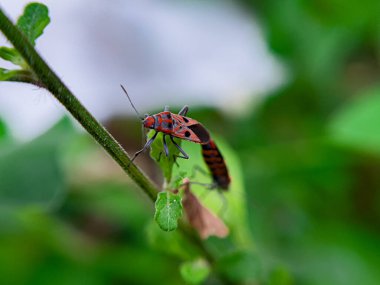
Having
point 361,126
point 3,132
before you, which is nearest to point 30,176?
point 3,132

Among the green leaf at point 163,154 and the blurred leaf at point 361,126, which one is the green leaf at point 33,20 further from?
the blurred leaf at point 361,126

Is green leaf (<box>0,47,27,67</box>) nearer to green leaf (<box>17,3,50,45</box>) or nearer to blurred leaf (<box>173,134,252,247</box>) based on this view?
green leaf (<box>17,3,50,45</box>)

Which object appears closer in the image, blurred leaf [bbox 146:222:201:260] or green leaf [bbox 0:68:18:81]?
green leaf [bbox 0:68:18:81]

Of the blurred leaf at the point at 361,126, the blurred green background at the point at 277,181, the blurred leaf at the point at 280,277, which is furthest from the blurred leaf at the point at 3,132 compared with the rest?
the blurred leaf at the point at 361,126

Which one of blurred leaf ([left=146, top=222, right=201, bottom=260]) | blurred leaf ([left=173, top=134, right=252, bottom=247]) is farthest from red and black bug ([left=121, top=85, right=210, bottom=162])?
blurred leaf ([left=173, top=134, right=252, bottom=247])

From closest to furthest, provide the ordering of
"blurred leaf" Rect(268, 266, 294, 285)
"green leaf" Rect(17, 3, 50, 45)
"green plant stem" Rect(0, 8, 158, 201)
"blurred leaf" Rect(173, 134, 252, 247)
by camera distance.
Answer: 1. "green plant stem" Rect(0, 8, 158, 201)
2. "green leaf" Rect(17, 3, 50, 45)
3. "blurred leaf" Rect(268, 266, 294, 285)
4. "blurred leaf" Rect(173, 134, 252, 247)

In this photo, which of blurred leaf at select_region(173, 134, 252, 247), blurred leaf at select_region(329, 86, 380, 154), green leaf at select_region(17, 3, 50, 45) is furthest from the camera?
blurred leaf at select_region(329, 86, 380, 154)

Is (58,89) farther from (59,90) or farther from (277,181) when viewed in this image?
(277,181)
